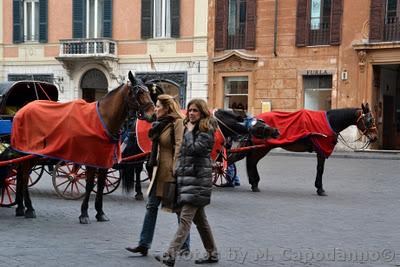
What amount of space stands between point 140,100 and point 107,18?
19744 millimetres

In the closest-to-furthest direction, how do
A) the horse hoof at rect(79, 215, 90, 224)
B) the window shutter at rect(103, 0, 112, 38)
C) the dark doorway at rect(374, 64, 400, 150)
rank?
the horse hoof at rect(79, 215, 90, 224)
the dark doorway at rect(374, 64, 400, 150)
the window shutter at rect(103, 0, 112, 38)

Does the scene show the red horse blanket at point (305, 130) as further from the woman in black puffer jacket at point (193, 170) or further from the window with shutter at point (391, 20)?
the window with shutter at point (391, 20)

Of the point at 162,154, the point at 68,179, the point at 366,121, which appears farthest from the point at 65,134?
the point at 366,121

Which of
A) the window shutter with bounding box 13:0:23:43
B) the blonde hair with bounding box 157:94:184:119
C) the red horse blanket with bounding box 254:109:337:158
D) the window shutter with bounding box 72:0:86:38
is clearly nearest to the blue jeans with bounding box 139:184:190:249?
the blonde hair with bounding box 157:94:184:119

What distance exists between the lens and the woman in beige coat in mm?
5387

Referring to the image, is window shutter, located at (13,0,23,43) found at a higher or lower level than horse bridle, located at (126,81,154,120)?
higher

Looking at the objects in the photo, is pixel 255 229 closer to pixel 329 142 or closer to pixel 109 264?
pixel 109 264

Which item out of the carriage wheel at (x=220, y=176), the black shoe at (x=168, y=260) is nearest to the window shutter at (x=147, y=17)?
the carriage wheel at (x=220, y=176)

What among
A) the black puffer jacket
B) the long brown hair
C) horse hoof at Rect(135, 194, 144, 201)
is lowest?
horse hoof at Rect(135, 194, 144, 201)

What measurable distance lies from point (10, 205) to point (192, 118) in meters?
4.40

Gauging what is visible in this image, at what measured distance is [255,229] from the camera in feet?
23.1

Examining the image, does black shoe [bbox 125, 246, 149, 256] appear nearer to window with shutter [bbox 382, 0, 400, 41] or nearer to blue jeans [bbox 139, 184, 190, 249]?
blue jeans [bbox 139, 184, 190, 249]

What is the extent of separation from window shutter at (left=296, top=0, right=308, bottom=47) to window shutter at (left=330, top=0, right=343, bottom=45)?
1132 mm

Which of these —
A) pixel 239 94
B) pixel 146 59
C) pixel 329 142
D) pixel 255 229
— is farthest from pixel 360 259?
pixel 146 59
